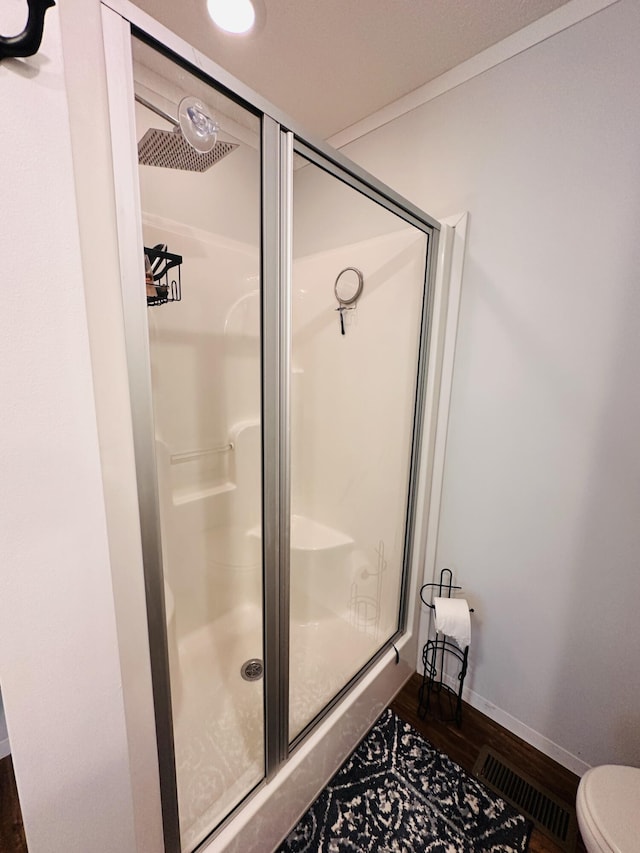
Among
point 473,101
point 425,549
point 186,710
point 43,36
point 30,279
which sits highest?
point 473,101

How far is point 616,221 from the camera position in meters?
1.12

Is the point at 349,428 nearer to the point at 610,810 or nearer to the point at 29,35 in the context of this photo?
the point at 610,810

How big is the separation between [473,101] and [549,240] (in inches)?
25.7

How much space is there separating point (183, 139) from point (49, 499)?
86 centimetres

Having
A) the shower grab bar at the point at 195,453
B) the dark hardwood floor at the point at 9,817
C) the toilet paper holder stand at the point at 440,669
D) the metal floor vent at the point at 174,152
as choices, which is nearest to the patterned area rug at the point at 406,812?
the toilet paper holder stand at the point at 440,669

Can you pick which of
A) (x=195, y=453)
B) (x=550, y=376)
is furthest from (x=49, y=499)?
(x=550, y=376)

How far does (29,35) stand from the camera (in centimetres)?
44

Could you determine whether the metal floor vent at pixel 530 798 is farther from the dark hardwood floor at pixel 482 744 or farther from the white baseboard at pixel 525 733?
the white baseboard at pixel 525 733

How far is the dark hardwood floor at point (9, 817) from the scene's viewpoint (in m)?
1.05

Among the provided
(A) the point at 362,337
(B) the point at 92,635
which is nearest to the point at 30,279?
(B) the point at 92,635

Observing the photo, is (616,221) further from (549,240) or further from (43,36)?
(43,36)

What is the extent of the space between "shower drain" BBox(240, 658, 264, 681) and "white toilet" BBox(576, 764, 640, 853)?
3.88ft

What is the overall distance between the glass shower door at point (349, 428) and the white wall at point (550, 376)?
0.24 m

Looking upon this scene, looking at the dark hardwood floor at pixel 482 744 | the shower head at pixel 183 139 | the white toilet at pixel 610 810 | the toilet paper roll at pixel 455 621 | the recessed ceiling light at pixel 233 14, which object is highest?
the recessed ceiling light at pixel 233 14
